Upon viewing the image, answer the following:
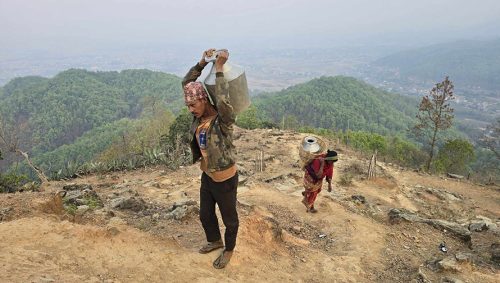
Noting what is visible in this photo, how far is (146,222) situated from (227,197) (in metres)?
2.46

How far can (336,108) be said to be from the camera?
5716 cm

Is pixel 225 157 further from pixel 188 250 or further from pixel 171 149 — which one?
pixel 171 149

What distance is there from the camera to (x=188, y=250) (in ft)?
12.9

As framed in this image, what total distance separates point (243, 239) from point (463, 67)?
592 feet

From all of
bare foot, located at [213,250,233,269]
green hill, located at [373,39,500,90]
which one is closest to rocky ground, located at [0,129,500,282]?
bare foot, located at [213,250,233,269]

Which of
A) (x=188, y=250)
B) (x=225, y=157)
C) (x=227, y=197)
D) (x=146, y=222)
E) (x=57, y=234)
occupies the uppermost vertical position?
(x=225, y=157)

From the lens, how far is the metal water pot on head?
3105 mm

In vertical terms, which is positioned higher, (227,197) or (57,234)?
(227,197)

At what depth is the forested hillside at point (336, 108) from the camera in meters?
53.5

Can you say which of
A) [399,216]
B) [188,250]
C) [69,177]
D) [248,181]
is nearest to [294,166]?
[248,181]

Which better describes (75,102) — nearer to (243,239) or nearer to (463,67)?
(243,239)

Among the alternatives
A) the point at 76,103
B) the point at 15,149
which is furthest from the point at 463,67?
the point at 15,149

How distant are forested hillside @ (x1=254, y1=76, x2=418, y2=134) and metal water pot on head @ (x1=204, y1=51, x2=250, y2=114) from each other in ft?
156

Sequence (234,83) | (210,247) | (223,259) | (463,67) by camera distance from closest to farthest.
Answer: (234,83) < (223,259) < (210,247) < (463,67)
